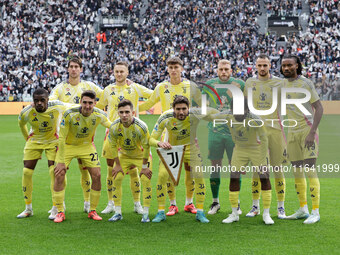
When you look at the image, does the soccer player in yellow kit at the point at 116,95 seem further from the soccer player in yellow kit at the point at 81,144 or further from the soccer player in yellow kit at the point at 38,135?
the soccer player in yellow kit at the point at 38,135

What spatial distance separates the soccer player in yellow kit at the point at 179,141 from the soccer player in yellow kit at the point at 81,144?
3.05 ft

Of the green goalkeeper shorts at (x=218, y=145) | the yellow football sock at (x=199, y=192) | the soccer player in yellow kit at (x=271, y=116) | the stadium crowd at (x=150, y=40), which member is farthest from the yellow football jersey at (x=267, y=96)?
the stadium crowd at (x=150, y=40)

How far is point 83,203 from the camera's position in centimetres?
864

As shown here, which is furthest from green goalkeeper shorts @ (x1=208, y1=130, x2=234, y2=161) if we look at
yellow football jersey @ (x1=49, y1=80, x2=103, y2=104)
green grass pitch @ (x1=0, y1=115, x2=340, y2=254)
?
yellow football jersey @ (x1=49, y1=80, x2=103, y2=104)

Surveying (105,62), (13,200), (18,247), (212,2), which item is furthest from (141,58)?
(18,247)

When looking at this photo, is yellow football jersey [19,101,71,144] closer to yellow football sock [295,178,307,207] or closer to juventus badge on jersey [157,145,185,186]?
juventus badge on jersey [157,145,185,186]

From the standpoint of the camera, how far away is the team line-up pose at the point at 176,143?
7078 millimetres

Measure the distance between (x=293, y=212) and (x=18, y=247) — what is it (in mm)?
4358

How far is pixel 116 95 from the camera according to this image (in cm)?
848

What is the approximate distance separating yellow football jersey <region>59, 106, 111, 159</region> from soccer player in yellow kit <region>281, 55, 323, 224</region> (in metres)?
2.85

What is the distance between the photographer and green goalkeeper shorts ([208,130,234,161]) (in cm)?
784

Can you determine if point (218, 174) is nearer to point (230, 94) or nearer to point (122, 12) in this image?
point (230, 94)

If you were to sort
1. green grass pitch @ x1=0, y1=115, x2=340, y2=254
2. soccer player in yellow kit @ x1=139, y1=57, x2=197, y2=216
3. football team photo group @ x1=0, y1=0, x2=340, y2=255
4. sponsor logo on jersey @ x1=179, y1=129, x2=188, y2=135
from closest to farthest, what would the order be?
green grass pitch @ x1=0, y1=115, x2=340, y2=254 → football team photo group @ x1=0, y1=0, x2=340, y2=255 → sponsor logo on jersey @ x1=179, y1=129, x2=188, y2=135 → soccer player in yellow kit @ x1=139, y1=57, x2=197, y2=216

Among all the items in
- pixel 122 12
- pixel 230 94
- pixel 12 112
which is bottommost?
pixel 12 112
